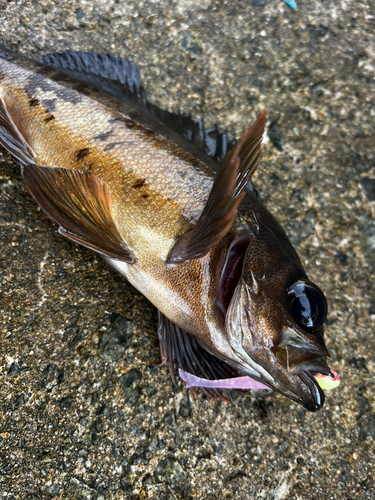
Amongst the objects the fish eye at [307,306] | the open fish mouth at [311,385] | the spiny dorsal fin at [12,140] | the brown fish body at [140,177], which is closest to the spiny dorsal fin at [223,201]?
the brown fish body at [140,177]

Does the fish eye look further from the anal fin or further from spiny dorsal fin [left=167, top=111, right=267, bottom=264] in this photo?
the anal fin

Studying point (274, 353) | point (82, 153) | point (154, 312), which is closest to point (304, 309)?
point (274, 353)

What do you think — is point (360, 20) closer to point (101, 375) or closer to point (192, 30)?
point (192, 30)

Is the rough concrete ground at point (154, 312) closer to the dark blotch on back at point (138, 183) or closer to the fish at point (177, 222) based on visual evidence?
the fish at point (177, 222)

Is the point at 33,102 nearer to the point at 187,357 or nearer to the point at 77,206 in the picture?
the point at 77,206

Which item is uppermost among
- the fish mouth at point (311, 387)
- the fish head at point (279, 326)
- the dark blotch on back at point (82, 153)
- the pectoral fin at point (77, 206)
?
the dark blotch on back at point (82, 153)

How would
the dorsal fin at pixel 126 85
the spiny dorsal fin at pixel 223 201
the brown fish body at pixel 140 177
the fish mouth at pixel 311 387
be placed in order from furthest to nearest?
the dorsal fin at pixel 126 85 → the brown fish body at pixel 140 177 → the fish mouth at pixel 311 387 → the spiny dorsal fin at pixel 223 201

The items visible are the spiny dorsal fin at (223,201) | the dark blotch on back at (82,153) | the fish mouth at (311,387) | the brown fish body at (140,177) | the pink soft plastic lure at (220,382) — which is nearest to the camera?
the spiny dorsal fin at (223,201)

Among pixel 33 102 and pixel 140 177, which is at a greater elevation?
pixel 33 102
